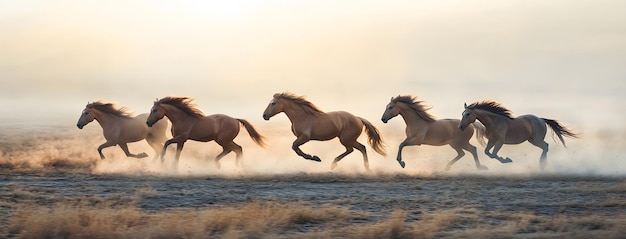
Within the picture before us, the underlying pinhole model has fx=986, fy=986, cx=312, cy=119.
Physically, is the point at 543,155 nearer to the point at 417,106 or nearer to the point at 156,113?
the point at 417,106

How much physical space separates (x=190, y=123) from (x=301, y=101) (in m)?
2.47

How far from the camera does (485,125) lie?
858 inches

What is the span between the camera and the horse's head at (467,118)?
21.2m

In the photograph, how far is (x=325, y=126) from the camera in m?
21.1

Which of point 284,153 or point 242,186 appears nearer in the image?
point 242,186

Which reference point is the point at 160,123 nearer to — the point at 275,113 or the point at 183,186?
the point at 275,113

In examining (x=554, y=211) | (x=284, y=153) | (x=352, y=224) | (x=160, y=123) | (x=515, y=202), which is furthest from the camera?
(x=284, y=153)

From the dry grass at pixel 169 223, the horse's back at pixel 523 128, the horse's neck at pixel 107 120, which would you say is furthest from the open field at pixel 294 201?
the horse's back at pixel 523 128

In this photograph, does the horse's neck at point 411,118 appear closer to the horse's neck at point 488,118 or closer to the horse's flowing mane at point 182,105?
the horse's neck at point 488,118

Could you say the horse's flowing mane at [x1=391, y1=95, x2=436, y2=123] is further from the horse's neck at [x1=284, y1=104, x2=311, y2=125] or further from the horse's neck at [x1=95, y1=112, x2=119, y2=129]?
the horse's neck at [x1=95, y1=112, x2=119, y2=129]

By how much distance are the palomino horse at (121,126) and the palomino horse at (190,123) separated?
1.13m

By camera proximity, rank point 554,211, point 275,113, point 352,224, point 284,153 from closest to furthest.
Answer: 1. point 352,224
2. point 554,211
3. point 275,113
4. point 284,153

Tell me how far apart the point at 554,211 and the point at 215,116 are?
32.8ft

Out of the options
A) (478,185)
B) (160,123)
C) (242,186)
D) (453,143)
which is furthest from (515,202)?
(160,123)
